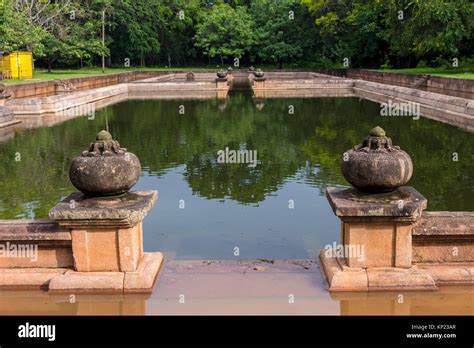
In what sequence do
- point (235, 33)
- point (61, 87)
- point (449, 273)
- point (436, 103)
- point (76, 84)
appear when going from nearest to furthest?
point (449, 273), point (436, 103), point (61, 87), point (76, 84), point (235, 33)

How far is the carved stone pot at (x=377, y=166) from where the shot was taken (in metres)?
4.93

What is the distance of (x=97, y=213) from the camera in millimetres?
4801

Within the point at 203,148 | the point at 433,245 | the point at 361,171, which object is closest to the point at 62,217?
the point at 361,171

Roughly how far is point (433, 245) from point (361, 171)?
39.7 inches

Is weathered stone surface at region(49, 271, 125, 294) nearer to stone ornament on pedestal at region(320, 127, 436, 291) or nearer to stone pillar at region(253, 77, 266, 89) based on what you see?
stone ornament on pedestal at region(320, 127, 436, 291)

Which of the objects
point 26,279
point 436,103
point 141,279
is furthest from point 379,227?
point 436,103

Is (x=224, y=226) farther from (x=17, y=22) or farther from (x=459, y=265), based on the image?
(x=17, y=22)

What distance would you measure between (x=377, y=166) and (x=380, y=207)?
37 centimetres

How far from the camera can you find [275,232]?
710 cm

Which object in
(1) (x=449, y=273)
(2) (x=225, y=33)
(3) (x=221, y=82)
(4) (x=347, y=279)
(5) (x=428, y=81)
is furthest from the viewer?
(2) (x=225, y=33)

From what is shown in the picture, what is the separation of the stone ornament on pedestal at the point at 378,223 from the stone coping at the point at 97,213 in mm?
1801

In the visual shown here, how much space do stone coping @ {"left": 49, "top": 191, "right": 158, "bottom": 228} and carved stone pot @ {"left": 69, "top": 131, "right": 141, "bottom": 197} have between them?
4.6 inches

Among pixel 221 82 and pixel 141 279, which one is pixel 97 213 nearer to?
pixel 141 279
